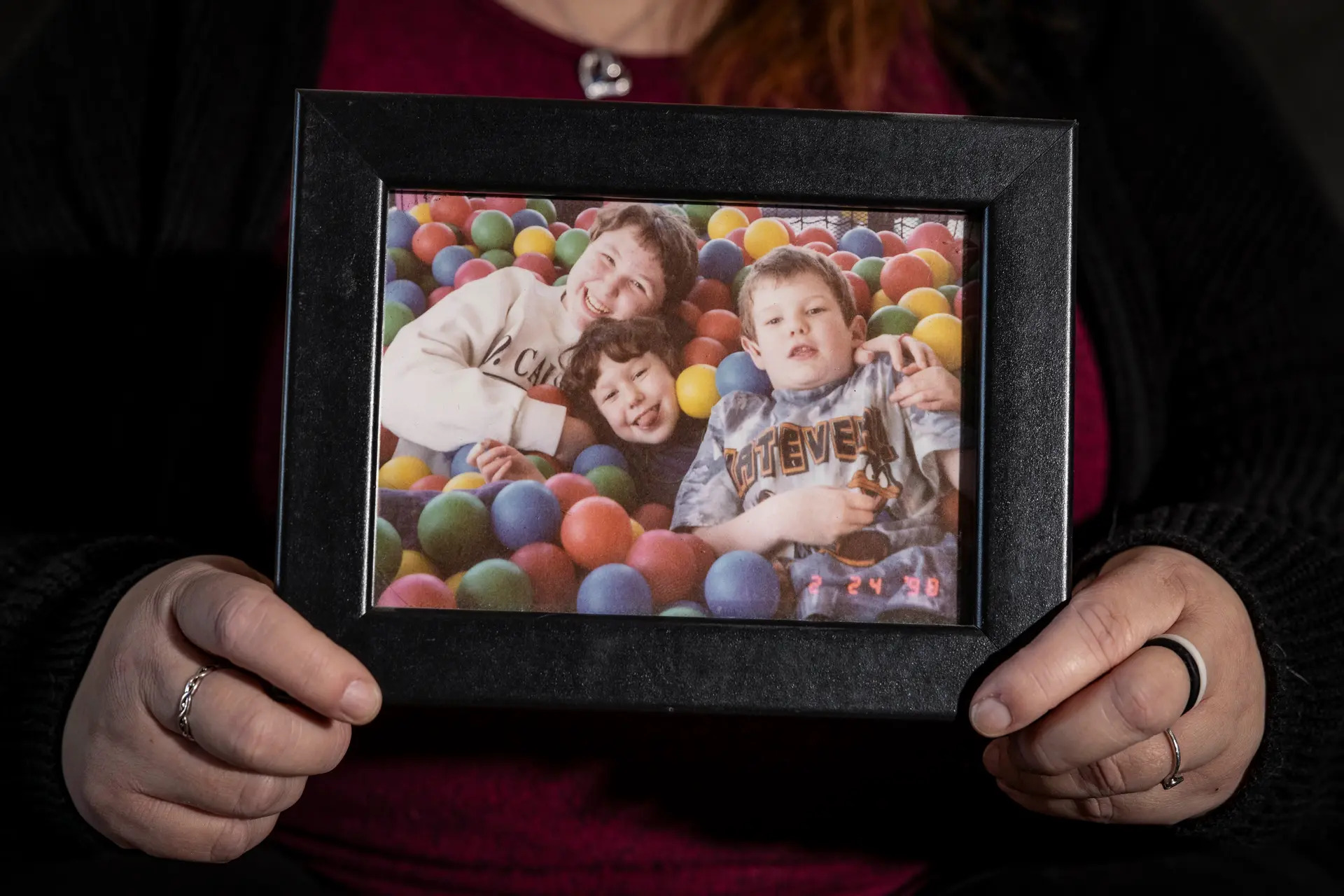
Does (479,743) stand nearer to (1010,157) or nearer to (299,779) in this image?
(299,779)

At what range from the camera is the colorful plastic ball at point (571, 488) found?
42 cm

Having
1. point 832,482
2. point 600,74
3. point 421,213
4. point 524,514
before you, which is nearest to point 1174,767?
point 832,482

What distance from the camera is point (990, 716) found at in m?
0.40

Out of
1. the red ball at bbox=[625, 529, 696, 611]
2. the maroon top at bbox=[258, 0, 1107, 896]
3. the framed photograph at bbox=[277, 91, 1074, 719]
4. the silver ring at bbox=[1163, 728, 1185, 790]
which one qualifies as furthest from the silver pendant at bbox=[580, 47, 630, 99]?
the silver ring at bbox=[1163, 728, 1185, 790]

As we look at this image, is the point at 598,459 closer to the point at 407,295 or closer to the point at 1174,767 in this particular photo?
the point at 407,295

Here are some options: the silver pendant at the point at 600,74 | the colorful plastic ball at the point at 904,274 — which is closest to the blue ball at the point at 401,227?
the colorful plastic ball at the point at 904,274

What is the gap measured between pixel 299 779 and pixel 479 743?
0.57ft

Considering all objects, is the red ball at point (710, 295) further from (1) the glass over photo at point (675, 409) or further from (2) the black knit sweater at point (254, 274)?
(2) the black knit sweater at point (254, 274)

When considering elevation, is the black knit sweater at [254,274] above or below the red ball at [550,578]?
above

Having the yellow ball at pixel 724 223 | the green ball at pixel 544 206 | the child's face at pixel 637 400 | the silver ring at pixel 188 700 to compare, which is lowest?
the silver ring at pixel 188 700

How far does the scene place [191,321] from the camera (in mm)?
687

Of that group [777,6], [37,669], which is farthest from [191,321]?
Answer: [777,6]

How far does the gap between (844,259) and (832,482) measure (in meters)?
0.10

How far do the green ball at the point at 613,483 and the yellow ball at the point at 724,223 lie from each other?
111 mm
